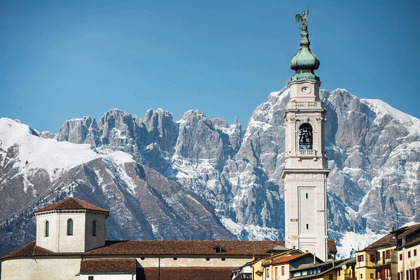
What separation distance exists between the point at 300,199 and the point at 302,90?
15.4m

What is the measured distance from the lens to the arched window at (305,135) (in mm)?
132000

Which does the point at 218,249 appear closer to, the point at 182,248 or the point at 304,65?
the point at 182,248

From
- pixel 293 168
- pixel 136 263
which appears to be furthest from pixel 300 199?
pixel 136 263

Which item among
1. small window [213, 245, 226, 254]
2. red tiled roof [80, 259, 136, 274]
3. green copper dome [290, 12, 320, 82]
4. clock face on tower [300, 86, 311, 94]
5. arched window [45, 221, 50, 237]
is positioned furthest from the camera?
green copper dome [290, 12, 320, 82]

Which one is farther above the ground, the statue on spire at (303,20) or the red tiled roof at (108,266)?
the statue on spire at (303,20)

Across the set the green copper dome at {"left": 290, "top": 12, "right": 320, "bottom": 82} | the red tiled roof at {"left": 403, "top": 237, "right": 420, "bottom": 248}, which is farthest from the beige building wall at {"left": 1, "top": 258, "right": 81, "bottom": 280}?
the red tiled roof at {"left": 403, "top": 237, "right": 420, "bottom": 248}

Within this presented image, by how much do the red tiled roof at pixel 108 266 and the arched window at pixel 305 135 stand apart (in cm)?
2807

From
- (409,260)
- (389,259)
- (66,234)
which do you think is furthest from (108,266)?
(409,260)

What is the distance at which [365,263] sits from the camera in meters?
87.7

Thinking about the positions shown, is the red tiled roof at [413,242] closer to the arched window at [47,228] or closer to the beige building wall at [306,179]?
the beige building wall at [306,179]

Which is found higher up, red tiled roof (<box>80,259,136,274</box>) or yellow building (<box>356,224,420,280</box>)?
red tiled roof (<box>80,259,136,274</box>)

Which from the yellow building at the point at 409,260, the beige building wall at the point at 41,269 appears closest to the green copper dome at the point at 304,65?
the beige building wall at the point at 41,269

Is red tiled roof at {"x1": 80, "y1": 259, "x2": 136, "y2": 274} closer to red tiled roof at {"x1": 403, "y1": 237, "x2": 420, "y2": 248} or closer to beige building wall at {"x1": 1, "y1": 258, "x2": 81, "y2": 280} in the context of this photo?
beige building wall at {"x1": 1, "y1": 258, "x2": 81, "y2": 280}

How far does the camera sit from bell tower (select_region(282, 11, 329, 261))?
415 feet
